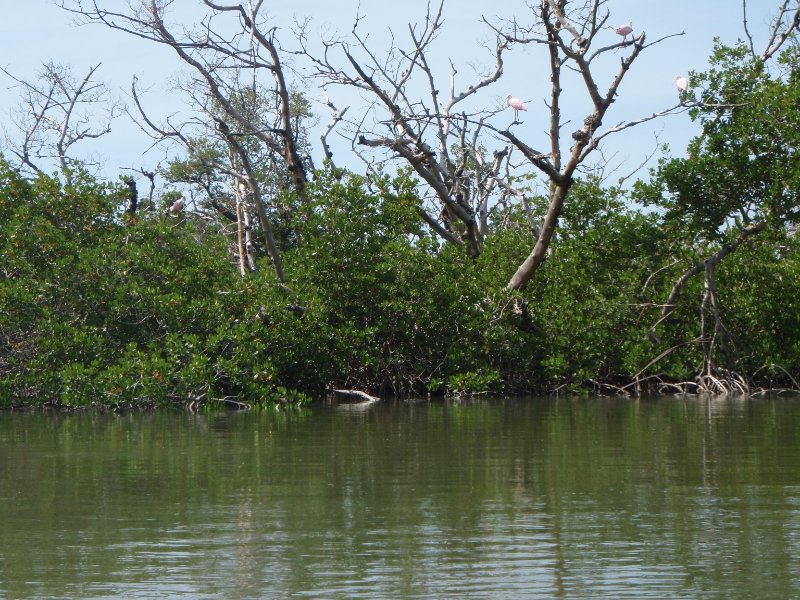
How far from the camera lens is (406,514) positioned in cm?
649

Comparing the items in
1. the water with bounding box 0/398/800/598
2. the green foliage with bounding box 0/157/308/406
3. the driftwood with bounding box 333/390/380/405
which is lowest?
the water with bounding box 0/398/800/598

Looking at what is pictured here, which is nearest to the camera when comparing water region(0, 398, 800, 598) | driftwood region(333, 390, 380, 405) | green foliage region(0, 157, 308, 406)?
water region(0, 398, 800, 598)

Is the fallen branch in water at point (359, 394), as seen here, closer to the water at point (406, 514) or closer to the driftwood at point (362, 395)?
the driftwood at point (362, 395)

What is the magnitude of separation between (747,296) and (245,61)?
8.55m

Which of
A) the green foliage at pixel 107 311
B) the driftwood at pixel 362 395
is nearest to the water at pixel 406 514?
A: the green foliage at pixel 107 311

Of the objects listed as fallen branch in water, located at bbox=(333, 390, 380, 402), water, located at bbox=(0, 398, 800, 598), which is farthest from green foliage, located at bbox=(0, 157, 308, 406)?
water, located at bbox=(0, 398, 800, 598)

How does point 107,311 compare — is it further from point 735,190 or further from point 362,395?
point 735,190

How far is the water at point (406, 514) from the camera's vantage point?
4.88 meters

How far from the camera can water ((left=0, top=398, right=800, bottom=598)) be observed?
4.88m

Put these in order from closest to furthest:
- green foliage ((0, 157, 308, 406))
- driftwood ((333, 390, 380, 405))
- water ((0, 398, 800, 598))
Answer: water ((0, 398, 800, 598)) < green foliage ((0, 157, 308, 406)) < driftwood ((333, 390, 380, 405))

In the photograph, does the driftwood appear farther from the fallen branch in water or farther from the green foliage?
the green foliage

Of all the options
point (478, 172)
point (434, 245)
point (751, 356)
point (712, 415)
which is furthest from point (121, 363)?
point (478, 172)

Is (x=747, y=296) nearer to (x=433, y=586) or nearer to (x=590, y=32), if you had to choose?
(x=590, y=32)

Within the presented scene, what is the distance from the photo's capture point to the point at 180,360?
16359 mm
